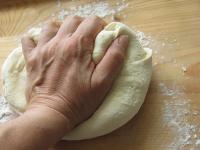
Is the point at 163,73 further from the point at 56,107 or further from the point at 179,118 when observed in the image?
the point at 56,107

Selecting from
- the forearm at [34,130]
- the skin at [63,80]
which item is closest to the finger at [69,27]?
the skin at [63,80]

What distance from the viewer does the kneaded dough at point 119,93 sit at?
90 centimetres

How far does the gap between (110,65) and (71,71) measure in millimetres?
95

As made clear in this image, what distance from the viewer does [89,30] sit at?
937 millimetres

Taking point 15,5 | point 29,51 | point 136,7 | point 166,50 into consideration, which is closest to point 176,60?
point 166,50

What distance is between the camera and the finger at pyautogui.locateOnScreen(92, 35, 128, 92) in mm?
882

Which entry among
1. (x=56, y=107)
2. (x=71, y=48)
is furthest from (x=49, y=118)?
(x=71, y=48)

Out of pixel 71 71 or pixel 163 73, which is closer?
pixel 71 71

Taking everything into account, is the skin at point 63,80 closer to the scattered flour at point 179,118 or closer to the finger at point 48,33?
the finger at point 48,33

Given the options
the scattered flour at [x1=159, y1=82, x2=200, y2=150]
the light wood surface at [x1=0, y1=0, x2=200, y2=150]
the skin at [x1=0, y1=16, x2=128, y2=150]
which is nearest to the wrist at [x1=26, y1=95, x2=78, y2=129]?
the skin at [x1=0, y1=16, x2=128, y2=150]

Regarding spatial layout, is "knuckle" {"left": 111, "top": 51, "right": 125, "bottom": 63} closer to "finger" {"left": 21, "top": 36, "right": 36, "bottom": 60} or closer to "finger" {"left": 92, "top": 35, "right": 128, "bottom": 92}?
"finger" {"left": 92, "top": 35, "right": 128, "bottom": 92}

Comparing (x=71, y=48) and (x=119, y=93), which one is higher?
(x=71, y=48)

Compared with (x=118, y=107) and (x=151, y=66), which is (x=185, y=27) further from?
(x=118, y=107)

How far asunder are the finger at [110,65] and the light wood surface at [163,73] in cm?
13
